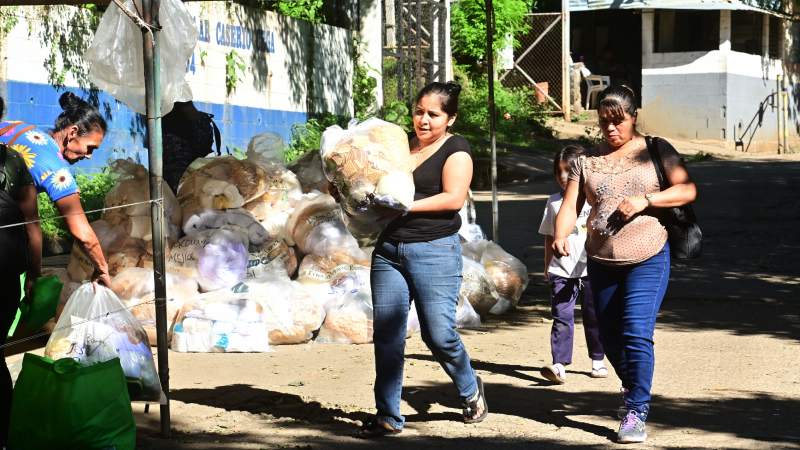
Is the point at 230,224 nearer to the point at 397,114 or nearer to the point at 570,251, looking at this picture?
the point at 570,251

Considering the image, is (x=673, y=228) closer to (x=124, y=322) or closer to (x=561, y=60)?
(x=124, y=322)

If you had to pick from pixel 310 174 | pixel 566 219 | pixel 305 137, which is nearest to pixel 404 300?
pixel 566 219

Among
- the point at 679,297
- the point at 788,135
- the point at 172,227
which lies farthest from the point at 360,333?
the point at 788,135

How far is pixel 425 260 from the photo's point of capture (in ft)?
17.7

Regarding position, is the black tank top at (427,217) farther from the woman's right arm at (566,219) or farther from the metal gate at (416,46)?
the metal gate at (416,46)

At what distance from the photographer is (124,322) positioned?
17.6 feet

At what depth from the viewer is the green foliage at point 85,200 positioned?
36.7 ft

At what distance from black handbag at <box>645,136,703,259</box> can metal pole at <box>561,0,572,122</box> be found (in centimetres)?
2609

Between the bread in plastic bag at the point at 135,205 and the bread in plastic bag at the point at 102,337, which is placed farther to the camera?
the bread in plastic bag at the point at 135,205

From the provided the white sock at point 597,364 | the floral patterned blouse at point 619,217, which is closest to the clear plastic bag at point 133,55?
the floral patterned blouse at point 619,217

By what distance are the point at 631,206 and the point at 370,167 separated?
1162 mm

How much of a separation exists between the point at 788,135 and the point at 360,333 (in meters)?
29.1

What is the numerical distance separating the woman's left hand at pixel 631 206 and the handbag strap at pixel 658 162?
15 centimetres

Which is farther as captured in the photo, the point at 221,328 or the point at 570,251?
the point at 221,328
